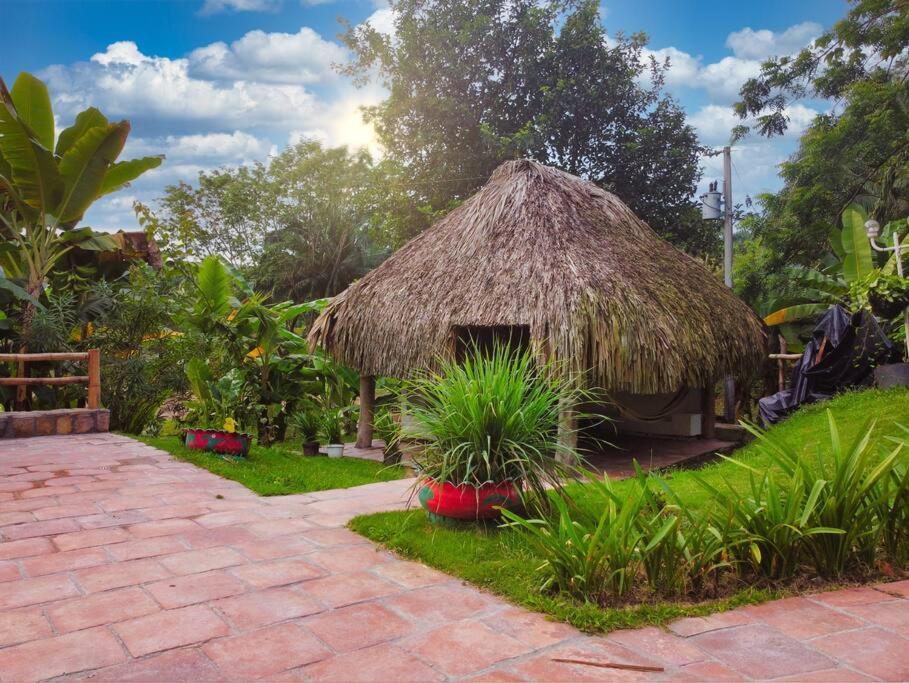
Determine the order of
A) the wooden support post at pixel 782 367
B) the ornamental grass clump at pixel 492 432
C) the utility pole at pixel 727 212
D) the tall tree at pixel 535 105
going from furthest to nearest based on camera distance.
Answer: the tall tree at pixel 535 105 → the utility pole at pixel 727 212 → the wooden support post at pixel 782 367 → the ornamental grass clump at pixel 492 432

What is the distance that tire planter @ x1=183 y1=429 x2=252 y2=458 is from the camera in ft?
22.0

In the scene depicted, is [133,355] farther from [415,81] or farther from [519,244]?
[415,81]

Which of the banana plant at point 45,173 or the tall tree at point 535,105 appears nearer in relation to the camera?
the banana plant at point 45,173

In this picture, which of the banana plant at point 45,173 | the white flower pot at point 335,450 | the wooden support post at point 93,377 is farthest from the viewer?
the wooden support post at point 93,377

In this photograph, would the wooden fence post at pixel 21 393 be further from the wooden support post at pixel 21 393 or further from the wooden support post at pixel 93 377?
the wooden support post at pixel 93 377

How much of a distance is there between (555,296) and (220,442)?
11.1ft

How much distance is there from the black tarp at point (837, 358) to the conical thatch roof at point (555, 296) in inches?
23.8

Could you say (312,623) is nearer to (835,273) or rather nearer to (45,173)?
(45,173)

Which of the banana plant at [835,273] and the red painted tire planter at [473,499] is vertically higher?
the banana plant at [835,273]

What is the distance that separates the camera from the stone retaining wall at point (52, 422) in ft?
24.5

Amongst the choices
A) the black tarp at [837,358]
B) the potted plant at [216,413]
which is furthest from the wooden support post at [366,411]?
the black tarp at [837,358]

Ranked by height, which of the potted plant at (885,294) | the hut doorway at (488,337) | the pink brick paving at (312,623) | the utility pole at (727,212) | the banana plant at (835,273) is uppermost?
the utility pole at (727,212)

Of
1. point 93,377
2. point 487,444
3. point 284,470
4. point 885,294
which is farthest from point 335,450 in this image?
point 885,294

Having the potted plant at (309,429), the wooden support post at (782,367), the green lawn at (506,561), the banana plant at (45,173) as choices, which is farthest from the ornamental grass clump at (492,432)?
the wooden support post at (782,367)
